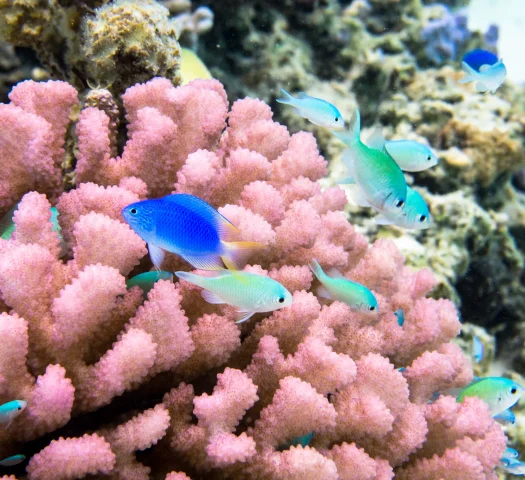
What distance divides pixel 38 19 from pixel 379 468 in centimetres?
342

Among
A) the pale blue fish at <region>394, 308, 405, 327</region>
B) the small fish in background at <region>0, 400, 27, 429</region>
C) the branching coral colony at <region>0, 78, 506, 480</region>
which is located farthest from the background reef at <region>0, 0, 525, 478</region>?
the small fish in background at <region>0, 400, 27, 429</region>

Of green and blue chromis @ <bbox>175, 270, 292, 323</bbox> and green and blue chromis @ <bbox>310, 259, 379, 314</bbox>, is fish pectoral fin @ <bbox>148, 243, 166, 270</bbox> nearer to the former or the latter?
green and blue chromis @ <bbox>175, 270, 292, 323</bbox>

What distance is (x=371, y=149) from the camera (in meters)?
2.66

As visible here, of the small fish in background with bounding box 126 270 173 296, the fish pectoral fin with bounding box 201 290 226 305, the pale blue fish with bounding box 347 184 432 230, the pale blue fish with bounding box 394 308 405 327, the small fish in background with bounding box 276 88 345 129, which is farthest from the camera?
the small fish in background with bounding box 276 88 345 129

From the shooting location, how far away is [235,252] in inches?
61.7

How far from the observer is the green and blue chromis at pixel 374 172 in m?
2.65

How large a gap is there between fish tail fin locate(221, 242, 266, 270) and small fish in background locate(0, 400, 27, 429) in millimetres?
784

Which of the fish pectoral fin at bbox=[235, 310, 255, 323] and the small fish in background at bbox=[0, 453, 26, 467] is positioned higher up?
the fish pectoral fin at bbox=[235, 310, 255, 323]

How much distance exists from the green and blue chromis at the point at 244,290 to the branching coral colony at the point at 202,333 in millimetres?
135

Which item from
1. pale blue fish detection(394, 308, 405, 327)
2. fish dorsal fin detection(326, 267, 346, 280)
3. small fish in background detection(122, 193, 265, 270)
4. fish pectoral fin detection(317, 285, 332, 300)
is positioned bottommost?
pale blue fish detection(394, 308, 405, 327)

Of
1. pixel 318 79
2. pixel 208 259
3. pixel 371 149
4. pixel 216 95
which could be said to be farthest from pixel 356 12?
pixel 208 259

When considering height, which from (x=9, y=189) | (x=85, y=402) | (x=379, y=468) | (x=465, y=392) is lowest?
(x=465, y=392)

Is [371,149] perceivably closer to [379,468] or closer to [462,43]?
[379,468]

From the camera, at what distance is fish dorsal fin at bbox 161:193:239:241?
142 centimetres
